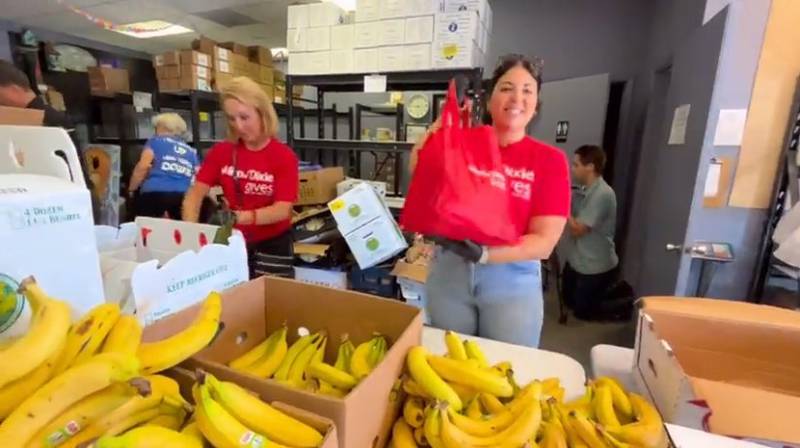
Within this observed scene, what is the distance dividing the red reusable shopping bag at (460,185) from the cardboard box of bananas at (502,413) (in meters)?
0.36

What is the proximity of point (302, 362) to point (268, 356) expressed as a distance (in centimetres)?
8

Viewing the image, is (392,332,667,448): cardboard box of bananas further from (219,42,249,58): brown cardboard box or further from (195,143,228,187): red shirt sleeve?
(219,42,249,58): brown cardboard box

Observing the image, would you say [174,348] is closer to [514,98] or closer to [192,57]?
[514,98]

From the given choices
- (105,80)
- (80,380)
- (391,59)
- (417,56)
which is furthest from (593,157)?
(105,80)

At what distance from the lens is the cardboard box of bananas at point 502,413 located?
1.93 ft

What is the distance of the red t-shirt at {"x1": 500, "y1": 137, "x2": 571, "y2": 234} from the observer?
1.12 metres

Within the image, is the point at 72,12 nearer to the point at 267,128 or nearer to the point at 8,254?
the point at 267,128

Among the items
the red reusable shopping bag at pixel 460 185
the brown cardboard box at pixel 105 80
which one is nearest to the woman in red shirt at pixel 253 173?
the red reusable shopping bag at pixel 460 185

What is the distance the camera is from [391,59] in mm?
2453

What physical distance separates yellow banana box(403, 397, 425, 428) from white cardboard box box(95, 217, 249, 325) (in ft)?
1.50

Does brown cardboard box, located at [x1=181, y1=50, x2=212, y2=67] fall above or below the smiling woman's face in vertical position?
above

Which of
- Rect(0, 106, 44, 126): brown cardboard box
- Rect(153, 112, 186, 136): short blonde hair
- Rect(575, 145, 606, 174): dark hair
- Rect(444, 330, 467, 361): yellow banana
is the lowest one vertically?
Rect(444, 330, 467, 361): yellow banana

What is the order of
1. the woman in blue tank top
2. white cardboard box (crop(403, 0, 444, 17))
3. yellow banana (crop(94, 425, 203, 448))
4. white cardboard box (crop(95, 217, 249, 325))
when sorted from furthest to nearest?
1. the woman in blue tank top
2. white cardboard box (crop(403, 0, 444, 17))
3. white cardboard box (crop(95, 217, 249, 325))
4. yellow banana (crop(94, 425, 203, 448))

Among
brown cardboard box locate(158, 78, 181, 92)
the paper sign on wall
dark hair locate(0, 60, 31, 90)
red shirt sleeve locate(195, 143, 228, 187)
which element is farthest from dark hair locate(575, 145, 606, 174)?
brown cardboard box locate(158, 78, 181, 92)
